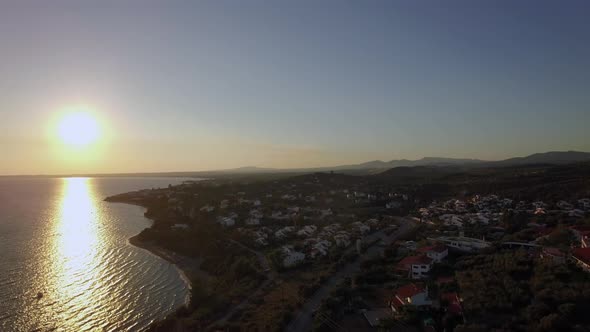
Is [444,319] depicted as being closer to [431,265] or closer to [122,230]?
[431,265]

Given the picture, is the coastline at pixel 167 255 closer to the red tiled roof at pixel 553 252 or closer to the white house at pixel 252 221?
the white house at pixel 252 221

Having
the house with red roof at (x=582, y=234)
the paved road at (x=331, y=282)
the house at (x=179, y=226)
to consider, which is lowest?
the paved road at (x=331, y=282)

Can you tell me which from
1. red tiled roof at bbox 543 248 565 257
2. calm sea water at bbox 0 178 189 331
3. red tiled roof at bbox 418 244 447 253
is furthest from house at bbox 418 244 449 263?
calm sea water at bbox 0 178 189 331

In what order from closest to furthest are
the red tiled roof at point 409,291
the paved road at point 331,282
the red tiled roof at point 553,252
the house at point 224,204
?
the paved road at point 331,282
the red tiled roof at point 409,291
the red tiled roof at point 553,252
the house at point 224,204

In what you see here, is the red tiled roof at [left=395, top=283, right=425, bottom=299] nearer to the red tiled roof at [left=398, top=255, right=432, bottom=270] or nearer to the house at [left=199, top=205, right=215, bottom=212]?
the red tiled roof at [left=398, top=255, right=432, bottom=270]

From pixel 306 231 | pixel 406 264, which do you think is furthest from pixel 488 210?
pixel 406 264

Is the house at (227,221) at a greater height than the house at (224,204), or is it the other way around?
the house at (224,204)

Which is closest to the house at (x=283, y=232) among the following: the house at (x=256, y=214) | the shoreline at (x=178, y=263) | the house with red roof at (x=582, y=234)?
the shoreline at (x=178, y=263)

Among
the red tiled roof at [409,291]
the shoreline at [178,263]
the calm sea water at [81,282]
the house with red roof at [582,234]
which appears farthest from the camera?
the house with red roof at [582,234]
